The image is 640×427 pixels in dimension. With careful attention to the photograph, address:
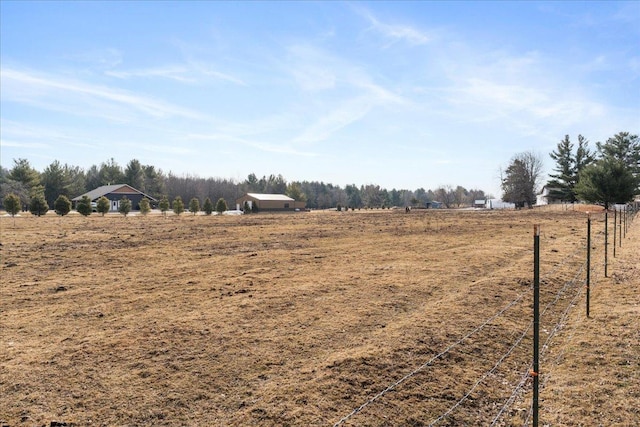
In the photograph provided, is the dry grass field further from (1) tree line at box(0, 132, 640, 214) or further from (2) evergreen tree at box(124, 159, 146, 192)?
(2) evergreen tree at box(124, 159, 146, 192)

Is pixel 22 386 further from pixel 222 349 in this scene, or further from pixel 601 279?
pixel 601 279

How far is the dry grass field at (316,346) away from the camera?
4.41 meters

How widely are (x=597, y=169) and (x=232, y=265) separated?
34.7 m

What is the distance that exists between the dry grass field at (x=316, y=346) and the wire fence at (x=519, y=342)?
30mm

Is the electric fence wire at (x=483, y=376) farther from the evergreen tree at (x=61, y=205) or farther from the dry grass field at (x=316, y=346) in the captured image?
the evergreen tree at (x=61, y=205)

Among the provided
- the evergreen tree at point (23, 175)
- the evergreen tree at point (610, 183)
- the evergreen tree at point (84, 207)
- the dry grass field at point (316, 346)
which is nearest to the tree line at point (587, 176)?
the evergreen tree at point (610, 183)

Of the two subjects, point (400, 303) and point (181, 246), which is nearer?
point (400, 303)

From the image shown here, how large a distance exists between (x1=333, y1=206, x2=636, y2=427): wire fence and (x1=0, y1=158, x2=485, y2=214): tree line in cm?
4639

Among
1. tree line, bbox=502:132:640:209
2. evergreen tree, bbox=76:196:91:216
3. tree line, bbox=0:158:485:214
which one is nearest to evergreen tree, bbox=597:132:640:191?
tree line, bbox=502:132:640:209

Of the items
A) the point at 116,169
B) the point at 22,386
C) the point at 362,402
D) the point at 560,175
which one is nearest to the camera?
the point at 362,402

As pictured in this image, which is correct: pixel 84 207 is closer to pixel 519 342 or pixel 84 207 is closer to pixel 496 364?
pixel 519 342

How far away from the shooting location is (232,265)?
13.0 meters

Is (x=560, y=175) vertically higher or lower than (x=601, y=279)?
higher

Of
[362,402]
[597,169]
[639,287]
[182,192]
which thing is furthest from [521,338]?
[182,192]
